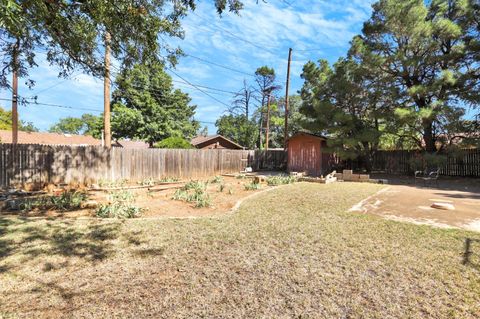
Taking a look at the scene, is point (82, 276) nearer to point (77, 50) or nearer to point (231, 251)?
point (231, 251)

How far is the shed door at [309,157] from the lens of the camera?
54.3 feet

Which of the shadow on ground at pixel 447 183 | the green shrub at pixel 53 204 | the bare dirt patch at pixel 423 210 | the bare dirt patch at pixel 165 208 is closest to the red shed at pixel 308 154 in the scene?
the shadow on ground at pixel 447 183

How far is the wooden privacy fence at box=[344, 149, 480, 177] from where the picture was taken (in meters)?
14.3

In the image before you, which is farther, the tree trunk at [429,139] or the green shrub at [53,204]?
the tree trunk at [429,139]

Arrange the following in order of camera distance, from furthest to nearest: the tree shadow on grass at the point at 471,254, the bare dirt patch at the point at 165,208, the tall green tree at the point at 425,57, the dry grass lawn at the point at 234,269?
1. the tall green tree at the point at 425,57
2. the bare dirt patch at the point at 165,208
3. the tree shadow on grass at the point at 471,254
4. the dry grass lawn at the point at 234,269

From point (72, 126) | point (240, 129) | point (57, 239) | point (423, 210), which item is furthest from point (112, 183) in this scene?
point (72, 126)

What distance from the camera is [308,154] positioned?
1689 centimetres

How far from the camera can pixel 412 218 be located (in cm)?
566

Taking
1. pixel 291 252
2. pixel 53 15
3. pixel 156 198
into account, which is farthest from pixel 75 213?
pixel 291 252

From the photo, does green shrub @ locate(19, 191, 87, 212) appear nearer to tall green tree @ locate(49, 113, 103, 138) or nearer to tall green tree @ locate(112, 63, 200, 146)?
tall green tree @ locate(112, 63, 200, 146)

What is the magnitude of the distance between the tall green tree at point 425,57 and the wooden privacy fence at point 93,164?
989 centimetres

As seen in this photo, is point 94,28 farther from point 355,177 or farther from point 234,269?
point 355,177

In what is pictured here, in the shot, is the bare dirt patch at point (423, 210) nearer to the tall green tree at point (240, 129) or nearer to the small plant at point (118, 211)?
the small plant at point (118, 211)

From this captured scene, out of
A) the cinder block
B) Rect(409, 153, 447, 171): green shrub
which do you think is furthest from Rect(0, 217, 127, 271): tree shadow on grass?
Rect(409, 153, 447, 171): green shrub
